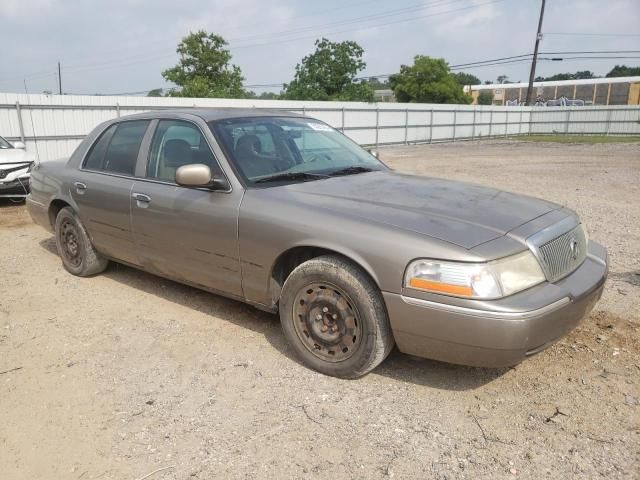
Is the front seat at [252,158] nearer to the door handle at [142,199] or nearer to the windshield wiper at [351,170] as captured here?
the windshield wiper at [351,170]

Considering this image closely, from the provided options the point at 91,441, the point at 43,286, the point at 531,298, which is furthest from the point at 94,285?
the point at 531,298

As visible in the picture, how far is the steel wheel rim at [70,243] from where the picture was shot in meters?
5.26

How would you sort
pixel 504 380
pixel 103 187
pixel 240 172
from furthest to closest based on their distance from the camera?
pixel 103 187
pixel 240 172
pixel 504 380

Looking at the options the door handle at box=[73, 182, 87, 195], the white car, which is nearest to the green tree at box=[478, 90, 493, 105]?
the white car

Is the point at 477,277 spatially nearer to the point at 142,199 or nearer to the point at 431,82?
the point at 142,199

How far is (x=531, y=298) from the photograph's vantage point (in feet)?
9.18

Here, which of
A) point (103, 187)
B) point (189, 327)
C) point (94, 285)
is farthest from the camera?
point (94, 285)

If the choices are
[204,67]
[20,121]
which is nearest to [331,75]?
[204,67]

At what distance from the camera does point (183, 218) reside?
3943 mm

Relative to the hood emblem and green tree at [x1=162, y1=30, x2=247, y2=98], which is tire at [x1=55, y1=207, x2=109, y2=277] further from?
green tree at [x1=162, y1=30, x2=247, y2=98]

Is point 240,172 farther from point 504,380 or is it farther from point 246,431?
point 504,380

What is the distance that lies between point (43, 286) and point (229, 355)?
258cm

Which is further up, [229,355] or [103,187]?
[103,187]

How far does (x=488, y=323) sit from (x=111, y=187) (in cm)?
336
